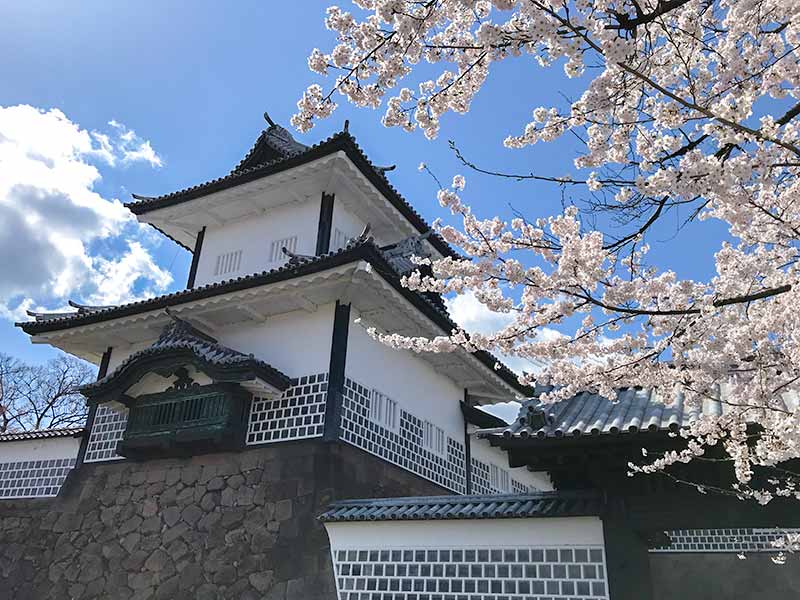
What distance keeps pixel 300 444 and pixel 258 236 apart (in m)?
4.54

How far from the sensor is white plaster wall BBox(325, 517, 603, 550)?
535 centimetres

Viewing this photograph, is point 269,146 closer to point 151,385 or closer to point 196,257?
point 196,257

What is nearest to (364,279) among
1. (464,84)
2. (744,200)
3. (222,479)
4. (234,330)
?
(234,330)

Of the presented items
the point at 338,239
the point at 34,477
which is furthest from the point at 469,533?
the point at 34,477

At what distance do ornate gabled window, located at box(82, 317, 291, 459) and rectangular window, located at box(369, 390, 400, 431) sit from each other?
1.30 meters

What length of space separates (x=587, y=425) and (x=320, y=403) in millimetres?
3871

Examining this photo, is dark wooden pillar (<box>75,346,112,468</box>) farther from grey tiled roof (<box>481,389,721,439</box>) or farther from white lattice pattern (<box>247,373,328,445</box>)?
grey tiled roof (<box>481,389,721,439</box>)

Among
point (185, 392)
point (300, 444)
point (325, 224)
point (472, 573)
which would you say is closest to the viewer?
point (472, 573)

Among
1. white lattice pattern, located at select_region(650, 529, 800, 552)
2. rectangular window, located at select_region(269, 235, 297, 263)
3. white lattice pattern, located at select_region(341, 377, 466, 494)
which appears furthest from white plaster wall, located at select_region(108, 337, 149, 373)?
white lattice pattern, located at select_region(650, 529, 800, 552)

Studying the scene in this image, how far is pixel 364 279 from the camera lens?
814cm

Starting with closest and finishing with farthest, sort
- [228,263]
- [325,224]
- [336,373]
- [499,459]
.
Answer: [336,373], [325,224], [228,263], [499,459]

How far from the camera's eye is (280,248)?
34.4 ft

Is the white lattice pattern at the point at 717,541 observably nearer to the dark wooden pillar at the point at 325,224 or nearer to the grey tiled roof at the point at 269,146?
the dark wooden pillar at the point at 325,224

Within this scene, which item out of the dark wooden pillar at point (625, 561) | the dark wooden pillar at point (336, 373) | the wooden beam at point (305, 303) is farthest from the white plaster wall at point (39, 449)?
the dark wooden pillar at point (625, 561)
